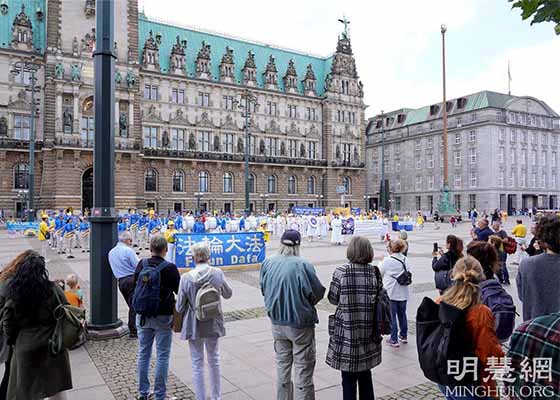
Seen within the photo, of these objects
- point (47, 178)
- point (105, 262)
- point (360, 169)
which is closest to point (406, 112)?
point (360, 169)

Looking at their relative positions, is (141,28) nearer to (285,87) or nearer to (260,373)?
(285,87)

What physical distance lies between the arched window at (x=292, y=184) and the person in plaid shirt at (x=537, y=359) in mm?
63083

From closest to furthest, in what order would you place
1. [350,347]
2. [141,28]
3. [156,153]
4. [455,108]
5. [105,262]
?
1. [350,347]
2. [105,262]
3. [156,153]
4. [141,28]
5. [455,108]

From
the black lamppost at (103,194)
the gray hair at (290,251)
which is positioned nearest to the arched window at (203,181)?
the black lamppost at (103,194)

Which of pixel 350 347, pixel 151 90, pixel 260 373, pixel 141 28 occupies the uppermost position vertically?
pixel 141 28

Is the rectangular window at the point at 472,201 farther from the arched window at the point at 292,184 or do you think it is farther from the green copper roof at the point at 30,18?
the green copper roof at the point at 30,18

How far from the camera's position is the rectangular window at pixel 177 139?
186 feet

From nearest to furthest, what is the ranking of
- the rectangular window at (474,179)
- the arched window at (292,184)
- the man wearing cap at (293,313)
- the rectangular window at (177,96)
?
the man wearing cap at (293,313) < the rectangular window at (177,96) < the arched window at (292,184) < the rectangular window at (474,179)

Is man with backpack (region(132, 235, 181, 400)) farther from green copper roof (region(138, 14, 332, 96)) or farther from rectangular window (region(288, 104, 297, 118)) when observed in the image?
rectangular window (region(288, 104, 297, 118))

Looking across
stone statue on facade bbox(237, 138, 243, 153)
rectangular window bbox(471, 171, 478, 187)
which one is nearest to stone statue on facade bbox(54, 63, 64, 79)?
stone statue on facade bbox(237, 138, 243, 153)

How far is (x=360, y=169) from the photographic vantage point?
7050 centimetres

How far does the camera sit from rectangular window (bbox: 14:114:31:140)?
4750cm

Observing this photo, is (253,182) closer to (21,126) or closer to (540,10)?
(21,126)

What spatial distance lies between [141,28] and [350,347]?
6278 centimetres
